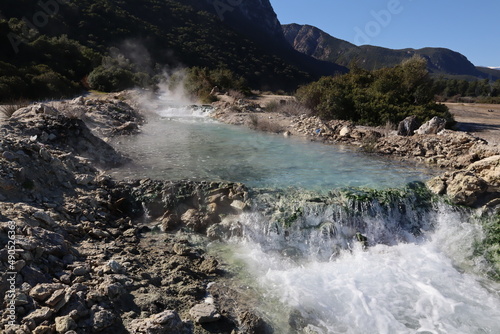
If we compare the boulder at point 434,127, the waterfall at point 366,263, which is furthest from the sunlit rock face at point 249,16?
the waterfall at point 366,263

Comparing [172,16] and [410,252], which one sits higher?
[172,16]

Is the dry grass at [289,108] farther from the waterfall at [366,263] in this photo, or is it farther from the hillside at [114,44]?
the hillside at [114,44]

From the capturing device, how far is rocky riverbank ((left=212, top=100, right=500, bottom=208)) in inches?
297

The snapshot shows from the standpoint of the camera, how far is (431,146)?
11344 millimetres

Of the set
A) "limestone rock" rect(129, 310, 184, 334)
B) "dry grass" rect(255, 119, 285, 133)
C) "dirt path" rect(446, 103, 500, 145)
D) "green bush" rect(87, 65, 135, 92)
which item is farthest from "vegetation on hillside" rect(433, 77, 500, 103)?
"limestone rock" rect(129, 310, 184, 334)

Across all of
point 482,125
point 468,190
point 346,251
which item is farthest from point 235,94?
point 346,251

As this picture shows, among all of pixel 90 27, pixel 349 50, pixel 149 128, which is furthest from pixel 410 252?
pixel 349 50

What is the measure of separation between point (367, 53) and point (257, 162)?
105 m

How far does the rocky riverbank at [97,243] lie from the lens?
3.72 metres

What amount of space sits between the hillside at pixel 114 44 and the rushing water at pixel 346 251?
14306 millimetres

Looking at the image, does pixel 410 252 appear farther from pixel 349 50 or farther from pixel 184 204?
pixel 349 50

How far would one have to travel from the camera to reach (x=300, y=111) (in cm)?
1889

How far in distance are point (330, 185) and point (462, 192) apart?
3075 mm

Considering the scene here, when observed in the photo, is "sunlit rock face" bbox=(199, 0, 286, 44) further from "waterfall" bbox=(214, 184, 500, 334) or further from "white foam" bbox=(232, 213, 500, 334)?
"white foam" bbox=(232, 213, 500, 334)
